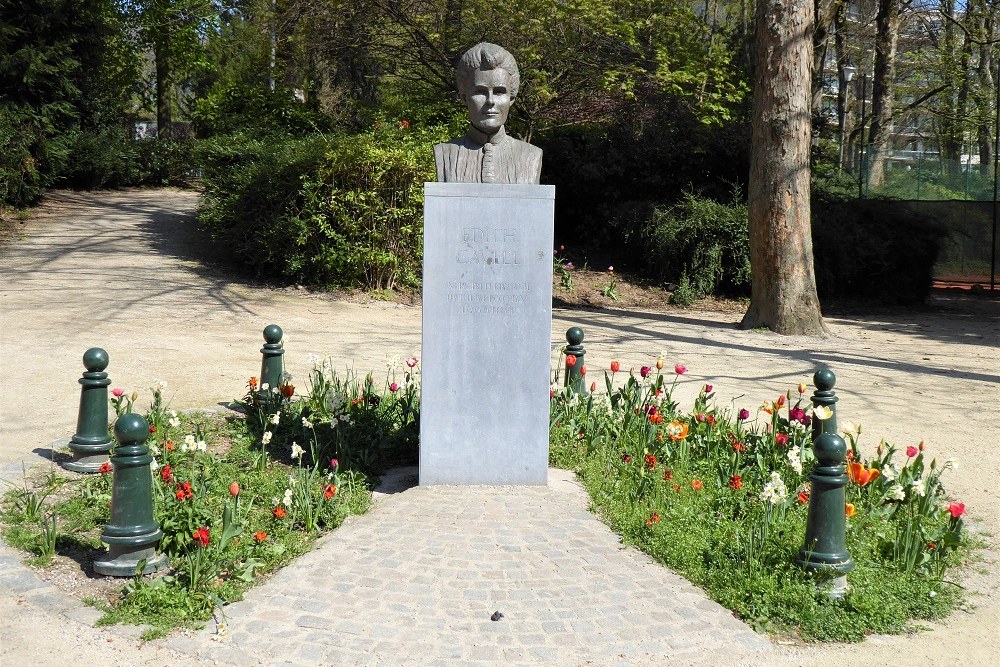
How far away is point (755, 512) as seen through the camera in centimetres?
566

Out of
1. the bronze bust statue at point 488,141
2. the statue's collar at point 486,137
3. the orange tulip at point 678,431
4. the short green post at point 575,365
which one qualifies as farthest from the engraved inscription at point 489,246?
the short green post at point 575,365

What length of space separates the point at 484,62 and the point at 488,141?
506 millimetres

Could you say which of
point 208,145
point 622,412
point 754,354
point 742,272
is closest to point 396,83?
point 208,145

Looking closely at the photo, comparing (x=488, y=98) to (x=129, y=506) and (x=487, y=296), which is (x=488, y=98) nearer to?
(x=487, y=296)

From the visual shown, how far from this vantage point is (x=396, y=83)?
21.3m

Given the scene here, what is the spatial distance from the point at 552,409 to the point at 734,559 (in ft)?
8.68

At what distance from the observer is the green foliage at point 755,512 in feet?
15.3

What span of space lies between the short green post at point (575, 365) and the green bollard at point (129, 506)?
3752 mm

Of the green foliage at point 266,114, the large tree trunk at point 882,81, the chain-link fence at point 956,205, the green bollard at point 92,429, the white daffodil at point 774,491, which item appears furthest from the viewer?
the large tree trunk at point 882,81

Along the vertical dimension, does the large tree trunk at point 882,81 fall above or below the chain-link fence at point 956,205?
above

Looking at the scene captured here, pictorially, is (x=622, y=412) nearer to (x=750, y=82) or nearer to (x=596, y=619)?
(x=596, y=619)

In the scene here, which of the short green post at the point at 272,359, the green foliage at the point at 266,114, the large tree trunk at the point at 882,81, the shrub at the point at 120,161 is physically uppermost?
the large tree trunk at the point at 882,81

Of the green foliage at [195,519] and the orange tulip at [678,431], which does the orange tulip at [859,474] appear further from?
the green foliage at [195,519]

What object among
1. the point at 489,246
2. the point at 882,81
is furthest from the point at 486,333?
the point at 882,81
